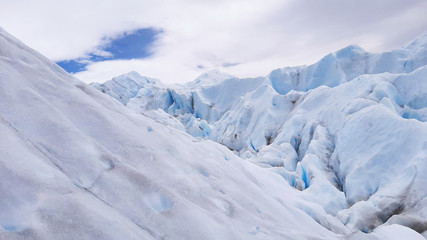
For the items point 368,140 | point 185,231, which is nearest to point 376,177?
point 368,140

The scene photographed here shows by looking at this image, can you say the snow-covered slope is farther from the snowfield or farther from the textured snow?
the textured snow

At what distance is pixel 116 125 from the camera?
155 inches

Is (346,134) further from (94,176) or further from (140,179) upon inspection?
(94,176)

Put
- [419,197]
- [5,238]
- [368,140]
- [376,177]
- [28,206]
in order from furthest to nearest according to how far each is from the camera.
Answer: [368,140], [376,177], [419,197], [28,206], [5,238]

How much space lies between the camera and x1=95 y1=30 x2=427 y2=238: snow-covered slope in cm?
859

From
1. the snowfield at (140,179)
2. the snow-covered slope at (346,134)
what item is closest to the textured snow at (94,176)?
→ the snowfield at (140,179)

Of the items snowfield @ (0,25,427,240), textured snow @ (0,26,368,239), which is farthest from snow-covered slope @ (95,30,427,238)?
textured snow @ (0,26,368,239)

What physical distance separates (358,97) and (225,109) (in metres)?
17.8

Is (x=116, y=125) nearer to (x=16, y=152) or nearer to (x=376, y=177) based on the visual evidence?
(x=16, y=152)

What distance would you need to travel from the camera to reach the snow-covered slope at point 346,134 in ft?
28.2

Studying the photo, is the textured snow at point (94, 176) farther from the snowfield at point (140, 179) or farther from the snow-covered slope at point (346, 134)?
the snow-covered slope at point (346, 134)

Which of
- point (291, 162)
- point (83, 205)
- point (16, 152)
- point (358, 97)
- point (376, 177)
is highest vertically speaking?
point (16, 152)

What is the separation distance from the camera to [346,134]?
1330 cm

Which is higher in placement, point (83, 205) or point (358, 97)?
point (83, 205)
